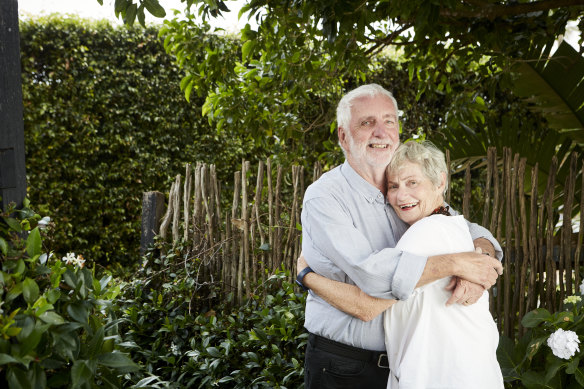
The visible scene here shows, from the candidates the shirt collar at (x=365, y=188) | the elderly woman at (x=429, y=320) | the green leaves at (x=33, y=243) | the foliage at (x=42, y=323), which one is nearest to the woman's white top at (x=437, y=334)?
the elderly woman at (x=429, y=320)

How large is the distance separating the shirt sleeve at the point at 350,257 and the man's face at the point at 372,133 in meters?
0.23

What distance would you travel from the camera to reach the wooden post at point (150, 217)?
15.8 ft

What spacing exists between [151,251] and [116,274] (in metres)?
1.94

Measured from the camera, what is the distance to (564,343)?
234 centimetres

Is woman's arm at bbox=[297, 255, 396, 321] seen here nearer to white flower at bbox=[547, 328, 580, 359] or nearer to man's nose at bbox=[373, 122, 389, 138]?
man's nose at bbox=[373, 122, 389, 138]

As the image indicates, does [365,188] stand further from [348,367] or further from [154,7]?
[154,7]

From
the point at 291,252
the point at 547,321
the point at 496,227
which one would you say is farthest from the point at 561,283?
the point at 291,252

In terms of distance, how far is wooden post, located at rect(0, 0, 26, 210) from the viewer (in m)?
1.72

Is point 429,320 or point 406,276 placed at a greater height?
point 406,276

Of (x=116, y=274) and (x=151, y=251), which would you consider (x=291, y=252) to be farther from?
(x=116, y=274)

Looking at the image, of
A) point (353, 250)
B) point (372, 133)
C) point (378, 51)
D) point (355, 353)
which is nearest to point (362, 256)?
point (353, 250)

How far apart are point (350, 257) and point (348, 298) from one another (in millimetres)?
150

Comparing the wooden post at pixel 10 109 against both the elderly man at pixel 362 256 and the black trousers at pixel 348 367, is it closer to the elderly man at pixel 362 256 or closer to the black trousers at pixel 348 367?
the elderly man at pixel 362 256

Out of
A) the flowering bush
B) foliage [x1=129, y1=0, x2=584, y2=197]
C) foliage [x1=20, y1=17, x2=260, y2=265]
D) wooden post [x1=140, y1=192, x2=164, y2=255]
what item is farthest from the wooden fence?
foliage [x1=20, y1=17, x2=260, y2=265]
